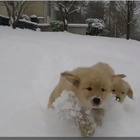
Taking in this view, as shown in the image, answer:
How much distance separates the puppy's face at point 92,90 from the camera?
320 centimetres

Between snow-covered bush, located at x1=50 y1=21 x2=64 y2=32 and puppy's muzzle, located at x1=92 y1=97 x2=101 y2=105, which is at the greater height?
puppy's muzzle, located at x1=92 y1=97 x2=101 y2=105

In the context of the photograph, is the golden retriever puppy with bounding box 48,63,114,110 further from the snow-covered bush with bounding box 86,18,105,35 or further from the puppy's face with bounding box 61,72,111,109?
the snow-covered bush with bounding box 86,18,105,35

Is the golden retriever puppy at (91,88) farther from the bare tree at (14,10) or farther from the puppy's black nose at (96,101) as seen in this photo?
the bare tree at (14,10)

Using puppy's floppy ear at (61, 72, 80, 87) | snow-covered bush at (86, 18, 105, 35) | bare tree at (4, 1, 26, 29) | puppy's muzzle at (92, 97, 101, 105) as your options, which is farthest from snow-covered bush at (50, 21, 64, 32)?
puppy's muzzle at (92, 97, 101, 105)

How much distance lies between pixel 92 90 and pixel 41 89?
181 centimetres

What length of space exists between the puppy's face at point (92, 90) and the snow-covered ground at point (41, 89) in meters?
0.33

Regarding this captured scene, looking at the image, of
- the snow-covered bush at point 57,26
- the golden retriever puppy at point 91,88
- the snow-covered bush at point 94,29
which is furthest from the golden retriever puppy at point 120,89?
the snow-covered bush at point 94,29

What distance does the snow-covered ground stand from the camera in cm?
348

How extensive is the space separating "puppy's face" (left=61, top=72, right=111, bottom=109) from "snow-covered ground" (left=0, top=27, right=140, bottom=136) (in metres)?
0.33

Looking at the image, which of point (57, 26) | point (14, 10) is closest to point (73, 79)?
point (14, 10)

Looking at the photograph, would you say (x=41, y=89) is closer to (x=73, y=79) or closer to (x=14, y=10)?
(x=73, y=79)

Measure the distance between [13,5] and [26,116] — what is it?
1261 cm

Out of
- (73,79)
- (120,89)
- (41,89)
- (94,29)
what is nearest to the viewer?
(73,79)

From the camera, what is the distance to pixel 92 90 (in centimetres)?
323
